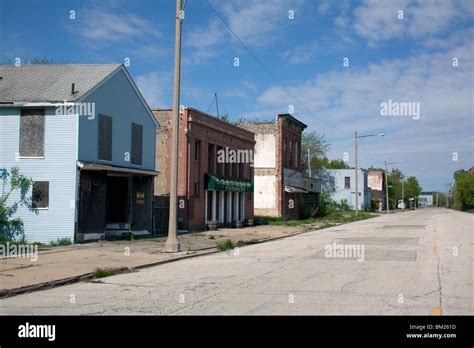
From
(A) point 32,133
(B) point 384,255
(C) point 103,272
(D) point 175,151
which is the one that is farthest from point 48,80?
(B) point 384,255

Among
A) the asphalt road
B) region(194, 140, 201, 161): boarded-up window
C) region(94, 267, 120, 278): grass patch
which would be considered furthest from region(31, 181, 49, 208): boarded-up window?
region(194, 140, 201, 161): boarded-up window

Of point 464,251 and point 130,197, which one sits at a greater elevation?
point 130,197

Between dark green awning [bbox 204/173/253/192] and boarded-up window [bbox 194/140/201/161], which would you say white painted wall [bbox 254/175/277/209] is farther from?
boarded-up window [bbox 194/140/201/161]

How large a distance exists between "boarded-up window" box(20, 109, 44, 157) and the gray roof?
56cm

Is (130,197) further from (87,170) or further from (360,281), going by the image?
(360,281)

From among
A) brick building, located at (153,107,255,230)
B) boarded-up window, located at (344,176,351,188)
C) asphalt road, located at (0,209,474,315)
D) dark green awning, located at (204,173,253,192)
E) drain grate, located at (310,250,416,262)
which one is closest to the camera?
asphalt road, located at (0,209,474,315)

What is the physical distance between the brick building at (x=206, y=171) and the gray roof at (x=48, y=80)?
743 centimetres

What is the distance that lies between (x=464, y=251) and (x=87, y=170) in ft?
47.4

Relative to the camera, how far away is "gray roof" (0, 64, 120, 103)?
21.5 metres

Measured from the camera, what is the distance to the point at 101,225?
2233 centimetres

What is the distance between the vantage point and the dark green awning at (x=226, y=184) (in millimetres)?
32344

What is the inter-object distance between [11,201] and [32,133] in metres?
2.79
